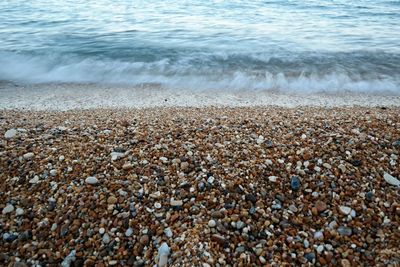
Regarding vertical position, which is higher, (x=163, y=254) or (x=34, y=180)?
(x=34, y=180)

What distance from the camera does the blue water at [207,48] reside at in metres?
7.60

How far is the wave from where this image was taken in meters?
7.22

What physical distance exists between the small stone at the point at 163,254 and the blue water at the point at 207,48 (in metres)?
5.43

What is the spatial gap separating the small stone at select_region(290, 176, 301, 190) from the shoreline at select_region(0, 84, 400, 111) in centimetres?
329

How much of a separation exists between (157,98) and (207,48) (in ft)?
14.2

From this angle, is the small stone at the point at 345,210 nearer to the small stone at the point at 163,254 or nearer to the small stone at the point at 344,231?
the small stone at the point at 344,231

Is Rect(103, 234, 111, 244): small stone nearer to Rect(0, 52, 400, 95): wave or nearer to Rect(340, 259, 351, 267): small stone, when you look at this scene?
Rect(340, 259, 351, 267): small stone

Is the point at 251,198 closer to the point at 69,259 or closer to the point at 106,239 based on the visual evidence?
the point at 106,239

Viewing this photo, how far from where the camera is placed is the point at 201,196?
260cm

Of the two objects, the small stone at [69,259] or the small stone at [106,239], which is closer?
the small stone at [69,259]

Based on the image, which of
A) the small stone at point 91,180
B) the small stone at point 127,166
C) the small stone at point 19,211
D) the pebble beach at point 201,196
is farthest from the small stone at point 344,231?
the small stone at point 19,211

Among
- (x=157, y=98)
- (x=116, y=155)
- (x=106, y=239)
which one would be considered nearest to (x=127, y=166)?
(x=116, y=155)

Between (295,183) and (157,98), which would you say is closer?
(295,183)

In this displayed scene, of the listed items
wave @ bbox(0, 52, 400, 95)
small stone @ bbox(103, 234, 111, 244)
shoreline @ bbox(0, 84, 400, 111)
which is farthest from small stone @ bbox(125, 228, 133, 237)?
wave @ bbox(0, 52, 400, 95)
